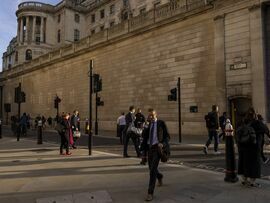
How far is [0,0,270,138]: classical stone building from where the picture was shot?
20547 millimetres

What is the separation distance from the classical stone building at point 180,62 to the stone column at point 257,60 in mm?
49

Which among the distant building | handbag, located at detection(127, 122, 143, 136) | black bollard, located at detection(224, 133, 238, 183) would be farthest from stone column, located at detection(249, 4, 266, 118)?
the distant building

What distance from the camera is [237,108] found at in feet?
70.8

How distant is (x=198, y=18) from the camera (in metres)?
24.3

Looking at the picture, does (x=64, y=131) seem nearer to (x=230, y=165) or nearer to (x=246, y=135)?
(x=230, y=165)

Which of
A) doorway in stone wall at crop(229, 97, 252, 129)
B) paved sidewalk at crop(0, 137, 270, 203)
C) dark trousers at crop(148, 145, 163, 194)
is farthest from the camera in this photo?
doorway in stone wall at crop(229, 97, 252, 129)

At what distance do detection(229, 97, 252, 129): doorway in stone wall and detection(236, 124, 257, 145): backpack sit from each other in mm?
12923

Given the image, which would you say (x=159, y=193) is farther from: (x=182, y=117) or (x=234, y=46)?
(x=182, y=117)

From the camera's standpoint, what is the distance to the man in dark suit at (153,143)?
7.39m

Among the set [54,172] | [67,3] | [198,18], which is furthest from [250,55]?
[67,3]

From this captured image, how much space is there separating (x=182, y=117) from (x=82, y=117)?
48.0ft

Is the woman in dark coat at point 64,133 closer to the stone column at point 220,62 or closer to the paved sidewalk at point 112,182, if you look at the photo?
the paved sidewalk at point 112,182

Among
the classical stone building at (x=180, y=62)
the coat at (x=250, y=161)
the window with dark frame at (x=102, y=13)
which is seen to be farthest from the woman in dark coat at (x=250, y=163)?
the window with dark frame at (x=102, y=13)

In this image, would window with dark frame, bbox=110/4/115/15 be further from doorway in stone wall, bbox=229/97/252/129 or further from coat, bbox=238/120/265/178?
coat, bbox=238/120/265/178
